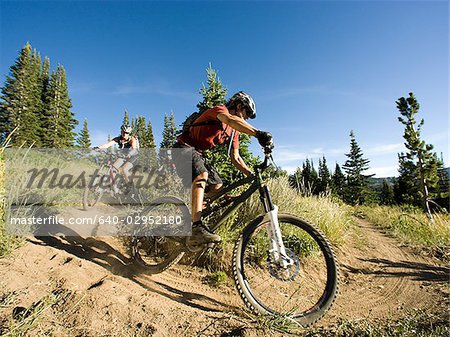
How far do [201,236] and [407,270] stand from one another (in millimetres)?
4118

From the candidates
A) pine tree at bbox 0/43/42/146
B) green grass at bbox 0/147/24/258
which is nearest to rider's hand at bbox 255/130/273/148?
green grass at bbox 0/147/24/258

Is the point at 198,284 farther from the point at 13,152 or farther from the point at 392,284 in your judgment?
the point at 13,152

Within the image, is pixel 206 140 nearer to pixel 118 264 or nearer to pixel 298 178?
pixel 118 264

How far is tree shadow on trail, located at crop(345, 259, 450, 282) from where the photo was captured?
3.91 metres

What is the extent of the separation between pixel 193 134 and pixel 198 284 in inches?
89.9

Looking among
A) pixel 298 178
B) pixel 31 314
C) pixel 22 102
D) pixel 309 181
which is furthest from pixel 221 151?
pixel 22 102

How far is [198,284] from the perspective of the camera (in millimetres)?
3451

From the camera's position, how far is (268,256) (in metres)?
2.83

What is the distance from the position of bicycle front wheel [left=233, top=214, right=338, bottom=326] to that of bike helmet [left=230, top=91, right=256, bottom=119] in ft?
5.09

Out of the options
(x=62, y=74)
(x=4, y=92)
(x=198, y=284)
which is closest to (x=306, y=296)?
(x=198, y=284)

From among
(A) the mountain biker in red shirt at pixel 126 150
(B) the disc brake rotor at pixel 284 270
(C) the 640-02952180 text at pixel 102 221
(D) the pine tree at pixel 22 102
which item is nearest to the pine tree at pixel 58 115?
(D) the pine tree at pixel 22 102

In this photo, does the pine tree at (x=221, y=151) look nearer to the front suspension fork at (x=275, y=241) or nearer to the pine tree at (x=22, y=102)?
the front suspension fork at (x=275, y=241)

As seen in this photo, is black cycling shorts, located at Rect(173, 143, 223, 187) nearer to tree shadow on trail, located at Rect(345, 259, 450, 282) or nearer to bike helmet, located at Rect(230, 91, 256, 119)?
bike helmet, located at Rect(230, 91, 256, 119)

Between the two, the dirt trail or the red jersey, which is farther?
the red jersey
